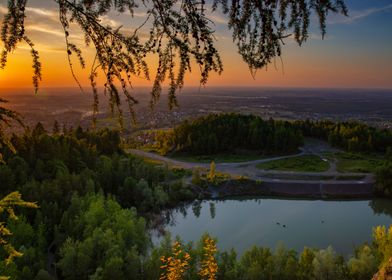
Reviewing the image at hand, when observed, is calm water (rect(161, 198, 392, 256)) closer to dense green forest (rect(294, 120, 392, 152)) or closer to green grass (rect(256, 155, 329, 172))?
green grass (rect(256, 155, 329, 172))

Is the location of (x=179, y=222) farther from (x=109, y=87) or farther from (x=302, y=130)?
(x=302, y=130)

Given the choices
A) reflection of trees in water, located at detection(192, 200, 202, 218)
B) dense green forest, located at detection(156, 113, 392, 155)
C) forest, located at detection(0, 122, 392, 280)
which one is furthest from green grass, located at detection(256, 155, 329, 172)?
forest, located at detection(0, 122, 392, 280)

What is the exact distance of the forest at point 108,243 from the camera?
2325 cm

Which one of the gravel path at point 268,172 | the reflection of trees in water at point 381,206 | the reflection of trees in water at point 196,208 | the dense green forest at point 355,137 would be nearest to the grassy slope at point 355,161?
the gravel path at point 268,172

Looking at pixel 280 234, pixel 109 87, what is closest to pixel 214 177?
pixel 280 234

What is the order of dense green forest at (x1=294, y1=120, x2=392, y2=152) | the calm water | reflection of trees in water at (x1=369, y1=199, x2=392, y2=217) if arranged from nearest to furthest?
the calm water
reflection of trees in water at (x1=369, y1=199, x2=392, y2=217)
dense green forest at (x1=294, y1=120, x2=392, y2=152)

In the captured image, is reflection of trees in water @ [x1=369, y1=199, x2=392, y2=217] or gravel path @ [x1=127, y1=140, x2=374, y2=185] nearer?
reflection of trees in water @ [x1=369, y1=199, x2=392, y2=217]

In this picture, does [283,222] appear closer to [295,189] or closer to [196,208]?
[196,208]

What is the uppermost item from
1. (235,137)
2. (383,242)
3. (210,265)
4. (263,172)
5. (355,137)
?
(210,265)

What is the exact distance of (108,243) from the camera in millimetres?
25469

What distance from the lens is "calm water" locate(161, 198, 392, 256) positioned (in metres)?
Result: 38.8

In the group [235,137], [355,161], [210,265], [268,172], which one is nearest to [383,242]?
[210,265]

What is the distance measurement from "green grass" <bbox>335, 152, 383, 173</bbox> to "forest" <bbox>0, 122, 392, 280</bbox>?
34611 mm

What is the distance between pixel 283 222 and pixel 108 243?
25.8 metres
